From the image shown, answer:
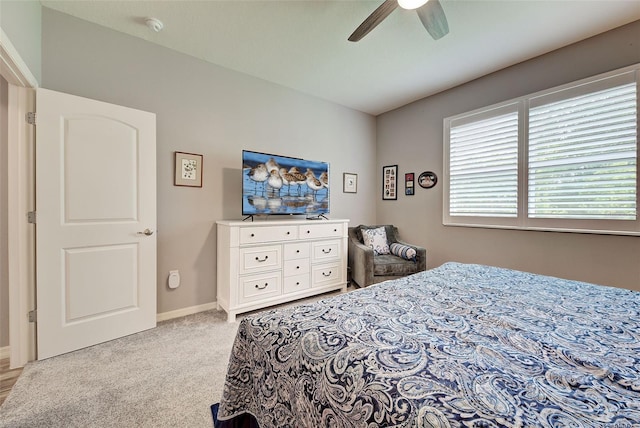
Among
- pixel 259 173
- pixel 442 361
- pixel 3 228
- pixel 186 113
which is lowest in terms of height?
pixel 442 361

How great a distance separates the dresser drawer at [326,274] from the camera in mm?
3146

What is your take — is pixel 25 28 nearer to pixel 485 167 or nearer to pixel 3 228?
pixel 3 228

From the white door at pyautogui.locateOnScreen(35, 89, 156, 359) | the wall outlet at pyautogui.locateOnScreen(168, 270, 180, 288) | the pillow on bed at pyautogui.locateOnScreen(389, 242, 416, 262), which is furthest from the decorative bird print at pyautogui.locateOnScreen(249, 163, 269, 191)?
the pillow on bed at pyautogui.locateOnScreen(389, 242, 416, 262)

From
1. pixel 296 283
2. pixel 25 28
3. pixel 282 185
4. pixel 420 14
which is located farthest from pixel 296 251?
pixel 25 28

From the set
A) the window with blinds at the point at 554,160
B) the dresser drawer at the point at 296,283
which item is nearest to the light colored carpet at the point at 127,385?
the dresser drawer at the point at 296,283

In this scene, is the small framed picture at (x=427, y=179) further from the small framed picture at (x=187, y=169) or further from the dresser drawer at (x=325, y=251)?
the small framed picture at (x=187, y=169)

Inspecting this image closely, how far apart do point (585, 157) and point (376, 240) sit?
2.34m

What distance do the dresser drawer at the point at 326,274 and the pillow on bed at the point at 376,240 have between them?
0.58m

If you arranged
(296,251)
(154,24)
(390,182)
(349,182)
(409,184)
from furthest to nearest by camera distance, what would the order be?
(390,182), (349,182), (409,184), (296,251), (154,24)

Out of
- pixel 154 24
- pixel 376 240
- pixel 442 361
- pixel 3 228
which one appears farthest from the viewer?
pixel 376 240

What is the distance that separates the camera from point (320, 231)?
317 centimetres

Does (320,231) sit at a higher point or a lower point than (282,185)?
lower

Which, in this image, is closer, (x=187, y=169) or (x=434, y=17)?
(x=434, y=17)

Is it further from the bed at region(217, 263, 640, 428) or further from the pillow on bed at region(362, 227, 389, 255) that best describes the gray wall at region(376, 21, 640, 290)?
the bed at region(217, 263, 640, 428)
